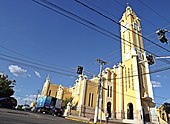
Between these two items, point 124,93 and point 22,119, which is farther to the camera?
point 124,93

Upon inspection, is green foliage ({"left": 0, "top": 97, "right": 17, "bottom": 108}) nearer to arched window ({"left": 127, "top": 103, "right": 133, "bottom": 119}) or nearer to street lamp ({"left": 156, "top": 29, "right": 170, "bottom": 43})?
arched window ({"left": 127, "top": 103, "right": 133, "bottom": 119})

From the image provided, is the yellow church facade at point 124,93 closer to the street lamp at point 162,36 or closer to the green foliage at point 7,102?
the green foliage at point 7,102

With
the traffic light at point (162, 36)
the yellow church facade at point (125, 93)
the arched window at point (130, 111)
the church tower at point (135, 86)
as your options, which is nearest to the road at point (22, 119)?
the traffic light at point (162, 36)

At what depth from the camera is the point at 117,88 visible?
138 feet

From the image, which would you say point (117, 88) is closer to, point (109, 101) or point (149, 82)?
point (109, 101)

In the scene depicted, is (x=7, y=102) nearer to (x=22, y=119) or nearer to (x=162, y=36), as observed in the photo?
(x=22, y=119)

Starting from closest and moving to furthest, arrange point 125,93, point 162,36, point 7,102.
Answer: point 162,36 < point 7,102 < point 125,93

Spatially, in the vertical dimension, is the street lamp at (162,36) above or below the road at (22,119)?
above

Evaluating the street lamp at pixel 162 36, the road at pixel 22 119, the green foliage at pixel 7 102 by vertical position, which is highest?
the street lamp at pixel 162 36

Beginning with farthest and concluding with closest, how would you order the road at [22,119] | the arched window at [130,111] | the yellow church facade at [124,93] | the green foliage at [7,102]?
the arched window at [130,111] < the yellow church facade at [124,93] < the green foliage at [7,102] < the road at [22,119]

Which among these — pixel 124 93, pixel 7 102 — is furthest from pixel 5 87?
pixel 124 93

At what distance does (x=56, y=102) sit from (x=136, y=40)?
2723cm

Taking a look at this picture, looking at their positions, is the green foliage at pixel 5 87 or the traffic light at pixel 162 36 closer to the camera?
the traffic light at pixel 162 36

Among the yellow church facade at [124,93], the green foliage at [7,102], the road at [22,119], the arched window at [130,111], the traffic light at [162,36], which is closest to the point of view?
the road at [22,119]
